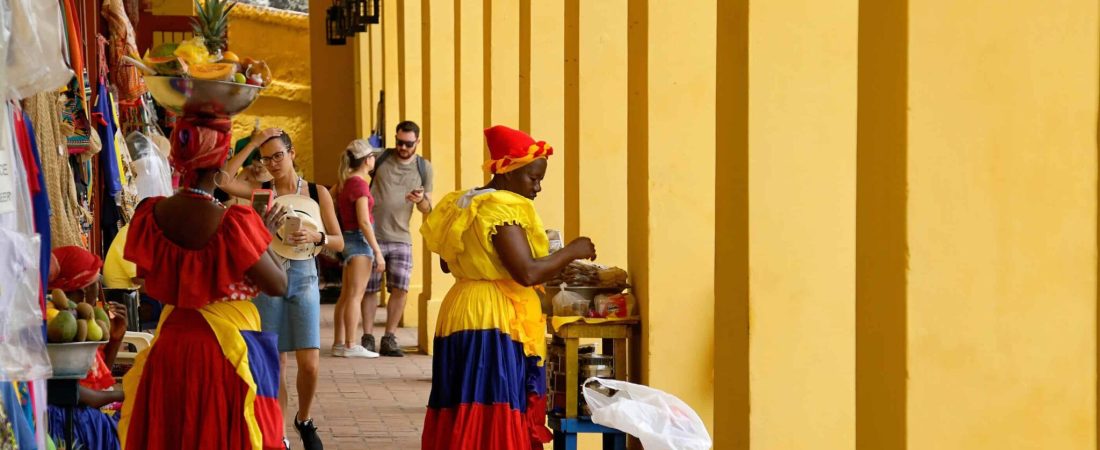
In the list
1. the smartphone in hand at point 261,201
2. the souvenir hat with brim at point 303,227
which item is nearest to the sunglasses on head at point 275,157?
the souvenir hat with brim at point 303,227

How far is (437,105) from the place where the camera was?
13672 millimetres

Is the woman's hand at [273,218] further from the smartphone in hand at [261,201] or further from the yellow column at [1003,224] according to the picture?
the yellow column at [1003,224]

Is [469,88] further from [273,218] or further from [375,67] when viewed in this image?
[375,67]

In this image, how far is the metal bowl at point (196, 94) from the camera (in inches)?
215

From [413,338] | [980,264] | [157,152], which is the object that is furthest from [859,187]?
[413,338]

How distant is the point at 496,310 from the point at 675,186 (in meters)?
0.88

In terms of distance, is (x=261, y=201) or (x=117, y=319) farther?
(x=261, y=201)

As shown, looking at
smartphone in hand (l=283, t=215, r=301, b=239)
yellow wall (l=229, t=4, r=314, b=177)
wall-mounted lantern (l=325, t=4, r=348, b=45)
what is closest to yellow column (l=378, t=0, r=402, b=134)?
wall-mounted lantern (l=325, t=4, r=348, b=45)

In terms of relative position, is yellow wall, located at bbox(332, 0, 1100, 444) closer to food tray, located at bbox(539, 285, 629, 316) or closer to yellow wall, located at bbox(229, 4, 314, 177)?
food tray, located at bbox(539, 285, 629, 316)

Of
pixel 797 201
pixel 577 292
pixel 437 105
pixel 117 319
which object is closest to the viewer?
pixel 797 201

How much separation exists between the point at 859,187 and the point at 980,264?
1.55 ft

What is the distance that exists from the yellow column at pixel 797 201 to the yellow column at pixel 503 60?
5180 mm

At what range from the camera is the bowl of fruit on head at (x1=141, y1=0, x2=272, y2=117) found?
17.9 ft

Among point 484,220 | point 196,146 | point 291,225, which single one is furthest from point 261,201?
point 196,146
